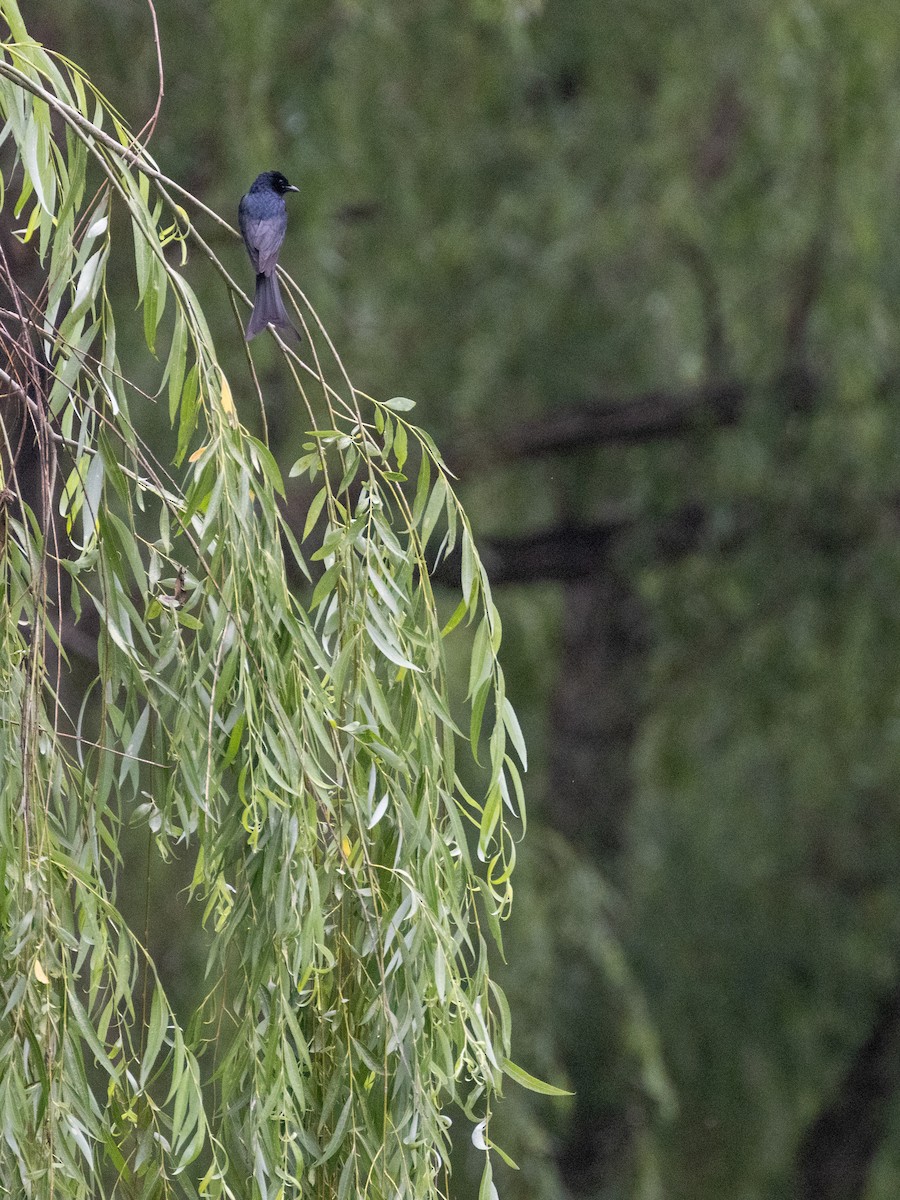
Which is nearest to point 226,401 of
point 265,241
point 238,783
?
point 238,783

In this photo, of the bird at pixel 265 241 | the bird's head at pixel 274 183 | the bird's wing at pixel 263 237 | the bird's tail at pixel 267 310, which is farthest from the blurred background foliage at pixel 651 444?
the bird's tail at pixel 267 310

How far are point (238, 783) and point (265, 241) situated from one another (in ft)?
3.68

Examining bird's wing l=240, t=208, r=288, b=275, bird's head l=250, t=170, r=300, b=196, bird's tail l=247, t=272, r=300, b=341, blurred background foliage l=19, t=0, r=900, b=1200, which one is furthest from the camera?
blurred background foliage l=19, t=0, r=900, b=1200

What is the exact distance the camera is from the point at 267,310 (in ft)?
6.01

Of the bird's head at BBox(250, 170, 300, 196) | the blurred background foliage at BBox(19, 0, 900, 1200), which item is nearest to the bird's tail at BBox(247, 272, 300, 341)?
the bird's head at BBox(250, 170, 300, 196)

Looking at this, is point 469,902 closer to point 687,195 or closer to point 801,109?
point 801,109

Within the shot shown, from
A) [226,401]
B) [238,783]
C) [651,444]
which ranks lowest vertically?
[651,444]

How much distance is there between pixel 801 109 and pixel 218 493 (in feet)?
10.2

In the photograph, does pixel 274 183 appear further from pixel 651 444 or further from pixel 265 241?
pixel 651 444

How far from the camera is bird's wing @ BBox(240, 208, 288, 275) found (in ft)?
6.76

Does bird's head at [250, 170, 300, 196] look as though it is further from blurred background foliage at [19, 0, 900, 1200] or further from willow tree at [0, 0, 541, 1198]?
willow tree at [0, 0, 541, 1198]

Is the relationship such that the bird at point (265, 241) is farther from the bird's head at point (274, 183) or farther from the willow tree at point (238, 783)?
the willow tree at point (238, 783)

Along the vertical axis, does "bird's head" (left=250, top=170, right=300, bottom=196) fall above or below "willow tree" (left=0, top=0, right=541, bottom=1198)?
above

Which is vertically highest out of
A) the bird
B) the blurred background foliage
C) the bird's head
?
the bird's head
